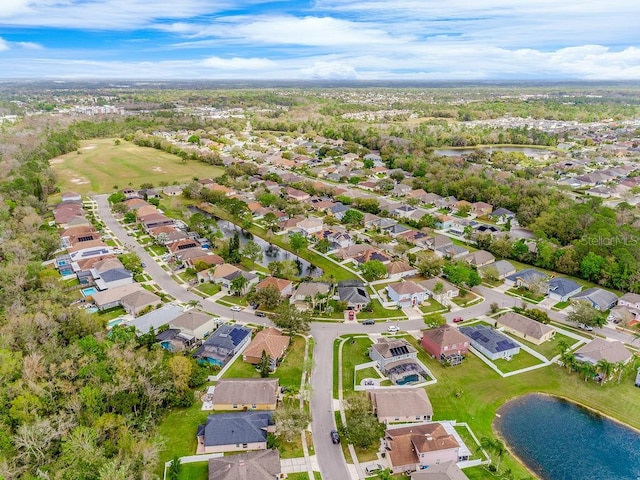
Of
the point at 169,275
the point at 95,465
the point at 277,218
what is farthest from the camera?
the point at 277,218

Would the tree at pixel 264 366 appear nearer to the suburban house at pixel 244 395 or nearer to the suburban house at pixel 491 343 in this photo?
the suburban house at pixel 244 395

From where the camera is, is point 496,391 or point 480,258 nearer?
point 496,391

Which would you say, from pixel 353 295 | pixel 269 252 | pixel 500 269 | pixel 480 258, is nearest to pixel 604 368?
pixel 500 269

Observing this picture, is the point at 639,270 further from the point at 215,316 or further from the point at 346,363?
the point at 215,316

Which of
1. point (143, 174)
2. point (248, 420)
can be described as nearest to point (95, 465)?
point (248, 420)

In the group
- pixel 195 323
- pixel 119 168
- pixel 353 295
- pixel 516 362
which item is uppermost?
pixel 119 168

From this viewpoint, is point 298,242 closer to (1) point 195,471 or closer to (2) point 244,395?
(2) point 244,395

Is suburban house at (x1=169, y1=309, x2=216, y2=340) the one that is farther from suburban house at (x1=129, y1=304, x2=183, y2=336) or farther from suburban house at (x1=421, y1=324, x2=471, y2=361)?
suburban house at (x1=421, y1=324, x2=471, y2=361)
